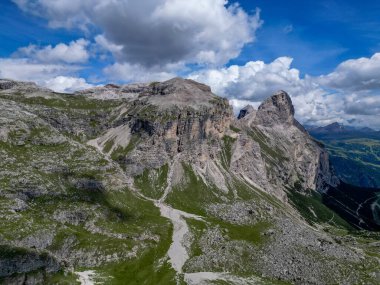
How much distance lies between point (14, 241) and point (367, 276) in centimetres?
16321

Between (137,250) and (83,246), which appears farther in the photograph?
(137,250)

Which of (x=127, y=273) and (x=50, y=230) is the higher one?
(x=50, y=230)

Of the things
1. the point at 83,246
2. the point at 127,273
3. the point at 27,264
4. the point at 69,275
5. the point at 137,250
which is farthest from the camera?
the point at 137,250

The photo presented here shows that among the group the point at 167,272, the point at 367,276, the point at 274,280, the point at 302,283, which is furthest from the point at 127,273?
the point at 367,276

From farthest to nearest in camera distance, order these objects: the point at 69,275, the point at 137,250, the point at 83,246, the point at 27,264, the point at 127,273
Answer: the point at 137,250
the point at 83,246
the point at 127,273
the point at 69,275
the point at 27,264

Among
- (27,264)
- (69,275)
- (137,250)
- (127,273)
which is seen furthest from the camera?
(137,250)

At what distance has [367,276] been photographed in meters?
183

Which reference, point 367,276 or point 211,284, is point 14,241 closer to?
point 211,284

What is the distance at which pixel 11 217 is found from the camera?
183125 mm

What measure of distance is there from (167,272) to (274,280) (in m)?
49.7

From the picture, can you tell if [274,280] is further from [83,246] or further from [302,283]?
[83,246]

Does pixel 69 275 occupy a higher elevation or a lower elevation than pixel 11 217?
lower

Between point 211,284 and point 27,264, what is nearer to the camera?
point 27,264

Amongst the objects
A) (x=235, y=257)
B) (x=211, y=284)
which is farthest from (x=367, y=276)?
(x=211, y=284)
